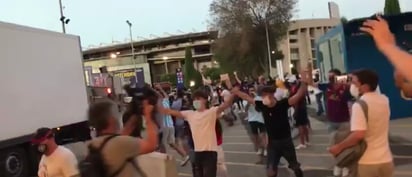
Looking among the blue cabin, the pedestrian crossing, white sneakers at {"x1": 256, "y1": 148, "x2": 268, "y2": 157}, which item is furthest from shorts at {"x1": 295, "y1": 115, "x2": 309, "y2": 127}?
the blue cabin

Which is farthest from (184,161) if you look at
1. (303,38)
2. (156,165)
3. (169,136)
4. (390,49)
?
(303,38)

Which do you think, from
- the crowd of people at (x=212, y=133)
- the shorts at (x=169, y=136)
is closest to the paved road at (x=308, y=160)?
the shorts at (x=169, y=136)

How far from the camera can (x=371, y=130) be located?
505 cm

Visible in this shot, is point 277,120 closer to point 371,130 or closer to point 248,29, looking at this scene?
point 371,130

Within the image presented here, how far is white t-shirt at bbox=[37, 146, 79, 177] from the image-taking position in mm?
5223

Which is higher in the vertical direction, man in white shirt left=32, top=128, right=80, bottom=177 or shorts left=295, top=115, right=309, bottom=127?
man in white shirt left=32, top=128, right=80, bottom=177

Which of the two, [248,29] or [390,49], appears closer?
[390,49]

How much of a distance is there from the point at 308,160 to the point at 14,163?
618 centimetres

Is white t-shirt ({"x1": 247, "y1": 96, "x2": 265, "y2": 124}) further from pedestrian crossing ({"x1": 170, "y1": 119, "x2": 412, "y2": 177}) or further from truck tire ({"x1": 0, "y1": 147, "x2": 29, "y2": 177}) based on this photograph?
truck tire ({"x1": 0, "y1": 147, "x2": 29, "y2": 177})

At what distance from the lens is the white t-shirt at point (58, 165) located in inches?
206

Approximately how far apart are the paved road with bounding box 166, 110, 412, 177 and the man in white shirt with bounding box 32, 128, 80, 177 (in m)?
5.17

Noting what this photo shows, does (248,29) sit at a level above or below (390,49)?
above

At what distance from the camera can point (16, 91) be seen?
43.1ft

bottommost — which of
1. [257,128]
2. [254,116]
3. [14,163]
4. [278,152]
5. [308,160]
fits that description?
[308,160]
